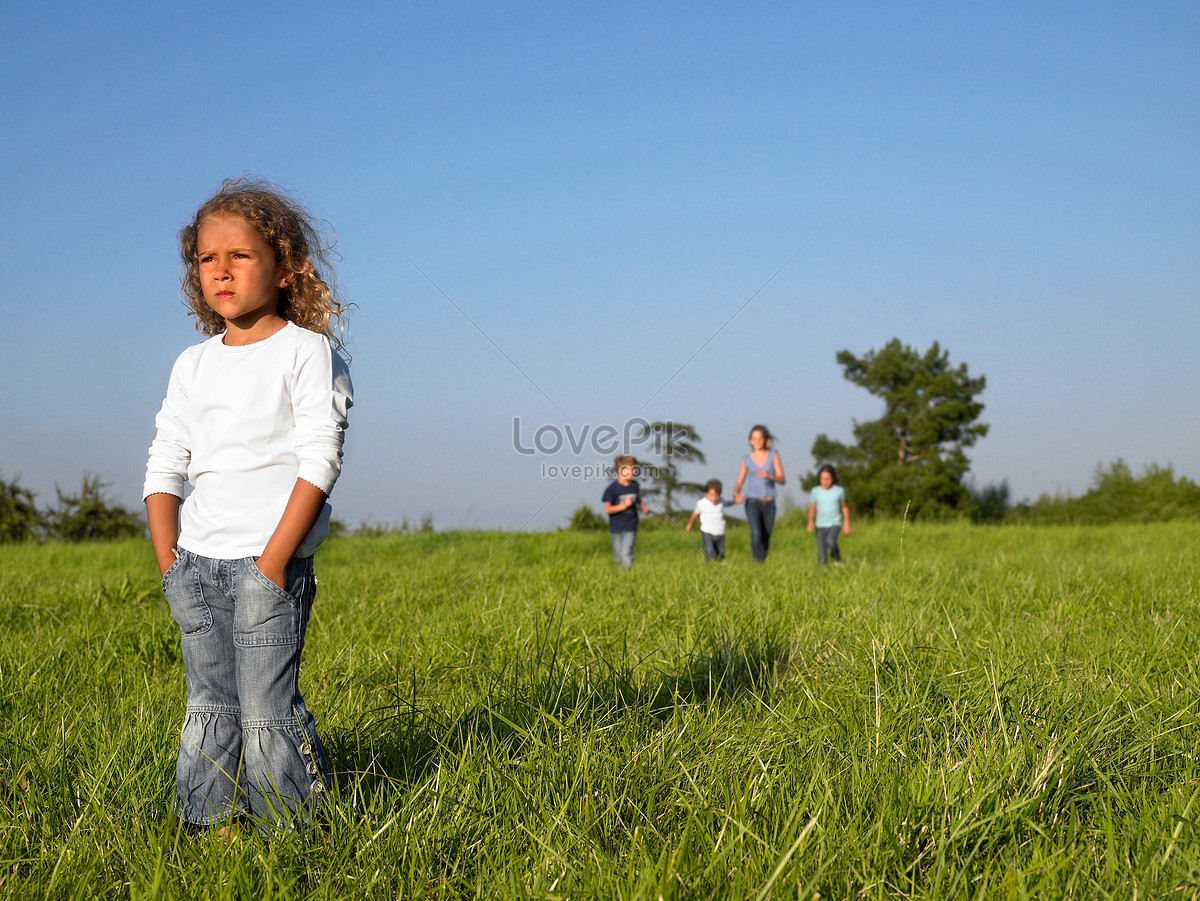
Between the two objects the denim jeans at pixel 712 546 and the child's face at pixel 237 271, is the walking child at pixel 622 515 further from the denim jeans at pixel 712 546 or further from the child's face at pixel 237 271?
the child's face at pixel 237 271

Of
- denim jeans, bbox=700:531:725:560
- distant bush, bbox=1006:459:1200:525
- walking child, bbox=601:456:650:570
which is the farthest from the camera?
distant bush, bbox=1006:459:1200:525

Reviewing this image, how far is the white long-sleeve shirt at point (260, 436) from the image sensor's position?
2104mm

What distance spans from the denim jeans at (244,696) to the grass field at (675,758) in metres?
0.10

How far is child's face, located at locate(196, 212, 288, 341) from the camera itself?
2.23 meters

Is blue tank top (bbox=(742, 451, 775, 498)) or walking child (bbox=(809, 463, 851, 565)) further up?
blue tank top (bbox=(742, 451, 775, 498))

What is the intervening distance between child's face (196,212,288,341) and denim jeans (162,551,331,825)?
65 centimetres

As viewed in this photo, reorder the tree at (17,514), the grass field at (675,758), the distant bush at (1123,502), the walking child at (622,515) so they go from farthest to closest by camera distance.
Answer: the distant bush at (1123,502)
the tree at (17,514)
the walking child at (622,515)
the grass field at (675,758)

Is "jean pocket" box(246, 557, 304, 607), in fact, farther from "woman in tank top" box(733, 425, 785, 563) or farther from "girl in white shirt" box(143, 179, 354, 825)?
"woman in tank top" box(733, 425, 785, 563)

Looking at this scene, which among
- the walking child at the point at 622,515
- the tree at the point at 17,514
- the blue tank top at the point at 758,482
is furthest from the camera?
the tree at the point at 17,514

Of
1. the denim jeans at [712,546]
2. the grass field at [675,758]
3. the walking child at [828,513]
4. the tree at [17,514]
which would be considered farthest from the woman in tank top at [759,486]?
the tree at [17,514]

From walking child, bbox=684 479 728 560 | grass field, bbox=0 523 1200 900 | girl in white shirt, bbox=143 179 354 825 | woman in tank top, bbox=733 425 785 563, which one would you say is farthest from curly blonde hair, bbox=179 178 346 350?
walking child, bbox=684 479 728 560

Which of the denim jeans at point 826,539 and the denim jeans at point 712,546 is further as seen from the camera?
the denim jeans at point 712,546

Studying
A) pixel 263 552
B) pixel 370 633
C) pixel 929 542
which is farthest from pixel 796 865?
pixel 929 542

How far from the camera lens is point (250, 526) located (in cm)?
211
